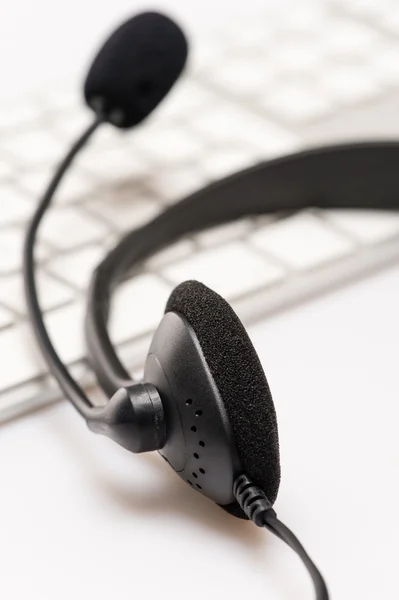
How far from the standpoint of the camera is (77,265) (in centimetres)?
63

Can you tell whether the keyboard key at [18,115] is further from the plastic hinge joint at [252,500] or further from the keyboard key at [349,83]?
the plastic hinge joint at [252,500]

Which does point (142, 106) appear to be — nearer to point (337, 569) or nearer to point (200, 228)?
point (200, 228)

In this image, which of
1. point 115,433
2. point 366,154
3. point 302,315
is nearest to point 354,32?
point 366,154

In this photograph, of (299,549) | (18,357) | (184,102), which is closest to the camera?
(299,549)

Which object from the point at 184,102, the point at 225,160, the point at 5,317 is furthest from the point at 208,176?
the point at 5,317

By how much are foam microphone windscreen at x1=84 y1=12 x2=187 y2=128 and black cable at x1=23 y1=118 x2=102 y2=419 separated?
30mm

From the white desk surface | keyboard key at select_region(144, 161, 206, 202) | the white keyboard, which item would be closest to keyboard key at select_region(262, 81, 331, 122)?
the white keyboard

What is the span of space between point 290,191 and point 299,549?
355 millimetres

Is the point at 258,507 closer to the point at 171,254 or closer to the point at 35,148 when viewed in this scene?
the point at 171,254

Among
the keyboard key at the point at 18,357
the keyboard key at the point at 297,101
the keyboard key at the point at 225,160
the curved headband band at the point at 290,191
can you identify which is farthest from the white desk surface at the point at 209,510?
the keyboard key at the point at 297,101

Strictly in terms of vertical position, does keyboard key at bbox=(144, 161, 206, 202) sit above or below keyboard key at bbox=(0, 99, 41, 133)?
below

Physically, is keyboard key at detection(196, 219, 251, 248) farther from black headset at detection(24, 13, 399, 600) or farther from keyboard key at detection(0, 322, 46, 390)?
keyboard key at detection(0, 322, 46, 390)

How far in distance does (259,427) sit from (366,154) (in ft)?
1.17

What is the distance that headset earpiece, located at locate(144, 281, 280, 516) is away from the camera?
40 cm
